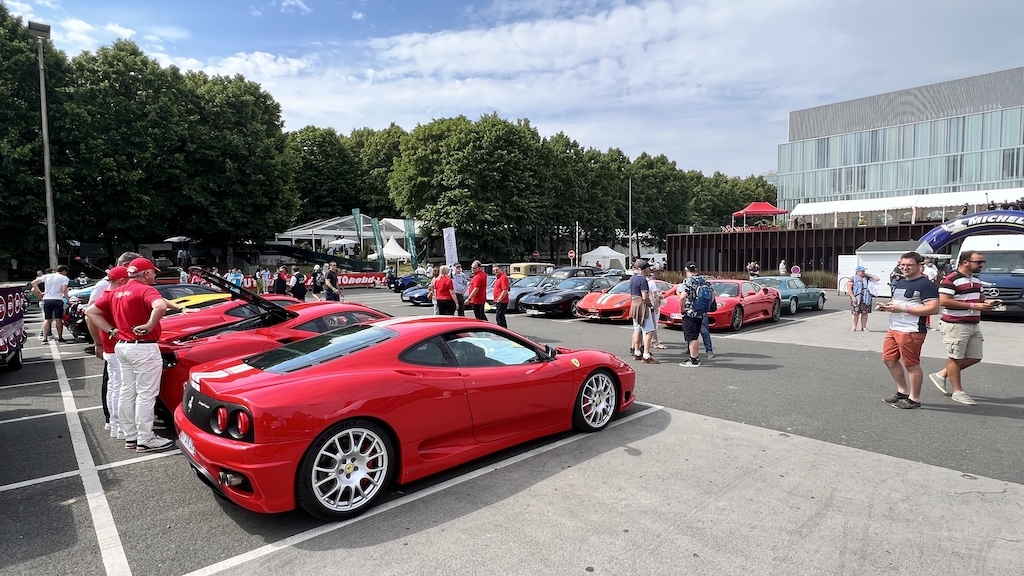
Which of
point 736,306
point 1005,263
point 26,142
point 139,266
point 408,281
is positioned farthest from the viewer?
point 408,281

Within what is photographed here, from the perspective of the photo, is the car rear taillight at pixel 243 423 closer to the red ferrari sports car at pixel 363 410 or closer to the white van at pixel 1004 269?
the red ferrari sports car at pixel 363 410

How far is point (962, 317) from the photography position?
21.2 feet

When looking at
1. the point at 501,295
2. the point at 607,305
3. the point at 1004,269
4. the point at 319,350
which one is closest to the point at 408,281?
the point at 607,305

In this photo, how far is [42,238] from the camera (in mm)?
25266

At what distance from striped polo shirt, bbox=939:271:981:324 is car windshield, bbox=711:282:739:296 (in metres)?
7.62

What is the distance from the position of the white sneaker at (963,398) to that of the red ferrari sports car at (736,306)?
6.29 m

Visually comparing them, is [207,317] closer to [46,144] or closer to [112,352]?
[112,352]

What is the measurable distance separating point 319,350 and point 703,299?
636 cm

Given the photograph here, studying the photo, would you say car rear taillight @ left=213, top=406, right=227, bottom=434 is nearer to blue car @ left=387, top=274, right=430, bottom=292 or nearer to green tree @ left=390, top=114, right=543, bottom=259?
blue car @ left=387, top=274, right=430, bottom=292

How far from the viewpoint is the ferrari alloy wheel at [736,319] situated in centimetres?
1351

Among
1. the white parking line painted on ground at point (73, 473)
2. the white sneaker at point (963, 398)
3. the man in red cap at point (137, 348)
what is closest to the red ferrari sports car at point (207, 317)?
the man in red cap at point (137, 348)

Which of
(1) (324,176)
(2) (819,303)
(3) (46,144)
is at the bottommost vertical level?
(2) (819,303)

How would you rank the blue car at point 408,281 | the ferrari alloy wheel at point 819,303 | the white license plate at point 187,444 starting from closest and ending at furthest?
the white license plate at point 187,444 → the ferrari alloy wheel at point 819,303 → the blue car at point 408,281

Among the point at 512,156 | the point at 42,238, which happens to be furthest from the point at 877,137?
the point at 42,238
